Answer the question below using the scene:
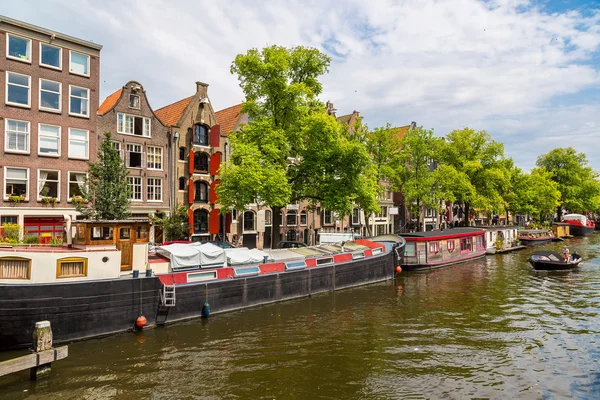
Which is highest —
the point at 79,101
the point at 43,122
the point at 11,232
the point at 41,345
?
the point at 79,101

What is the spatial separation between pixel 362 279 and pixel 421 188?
2696cm

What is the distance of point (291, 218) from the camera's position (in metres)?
47.1

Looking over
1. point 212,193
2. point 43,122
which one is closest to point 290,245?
point 212,193

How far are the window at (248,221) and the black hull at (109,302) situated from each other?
67.4 ft

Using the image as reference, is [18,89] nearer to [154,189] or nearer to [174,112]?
[154,189]

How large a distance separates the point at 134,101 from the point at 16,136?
997 cm

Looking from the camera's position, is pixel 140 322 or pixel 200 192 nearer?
pixel 140 322

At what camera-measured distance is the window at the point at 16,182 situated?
92.5 ft

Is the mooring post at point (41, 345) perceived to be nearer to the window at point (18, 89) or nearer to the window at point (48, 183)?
the window at point (48, 183)

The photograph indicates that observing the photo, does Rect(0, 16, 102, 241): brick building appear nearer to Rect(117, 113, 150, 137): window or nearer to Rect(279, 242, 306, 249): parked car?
Rect(117, 113, 150, 137): window

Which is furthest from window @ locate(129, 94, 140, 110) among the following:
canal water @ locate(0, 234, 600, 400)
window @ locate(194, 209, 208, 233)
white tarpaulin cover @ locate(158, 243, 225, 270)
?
canal water @ locate(0, 234, 600, 400)

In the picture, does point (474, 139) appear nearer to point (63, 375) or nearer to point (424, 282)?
point (424, 282)

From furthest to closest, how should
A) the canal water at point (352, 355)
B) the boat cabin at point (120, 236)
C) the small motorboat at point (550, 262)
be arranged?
1. the small motorboat at point (550, 262)
2. the boat cabin at point (120, 236)
3. the canal water at point (352, 355)

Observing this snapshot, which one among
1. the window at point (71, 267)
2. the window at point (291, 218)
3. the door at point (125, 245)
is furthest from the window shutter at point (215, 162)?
the window at point (71, 267)
